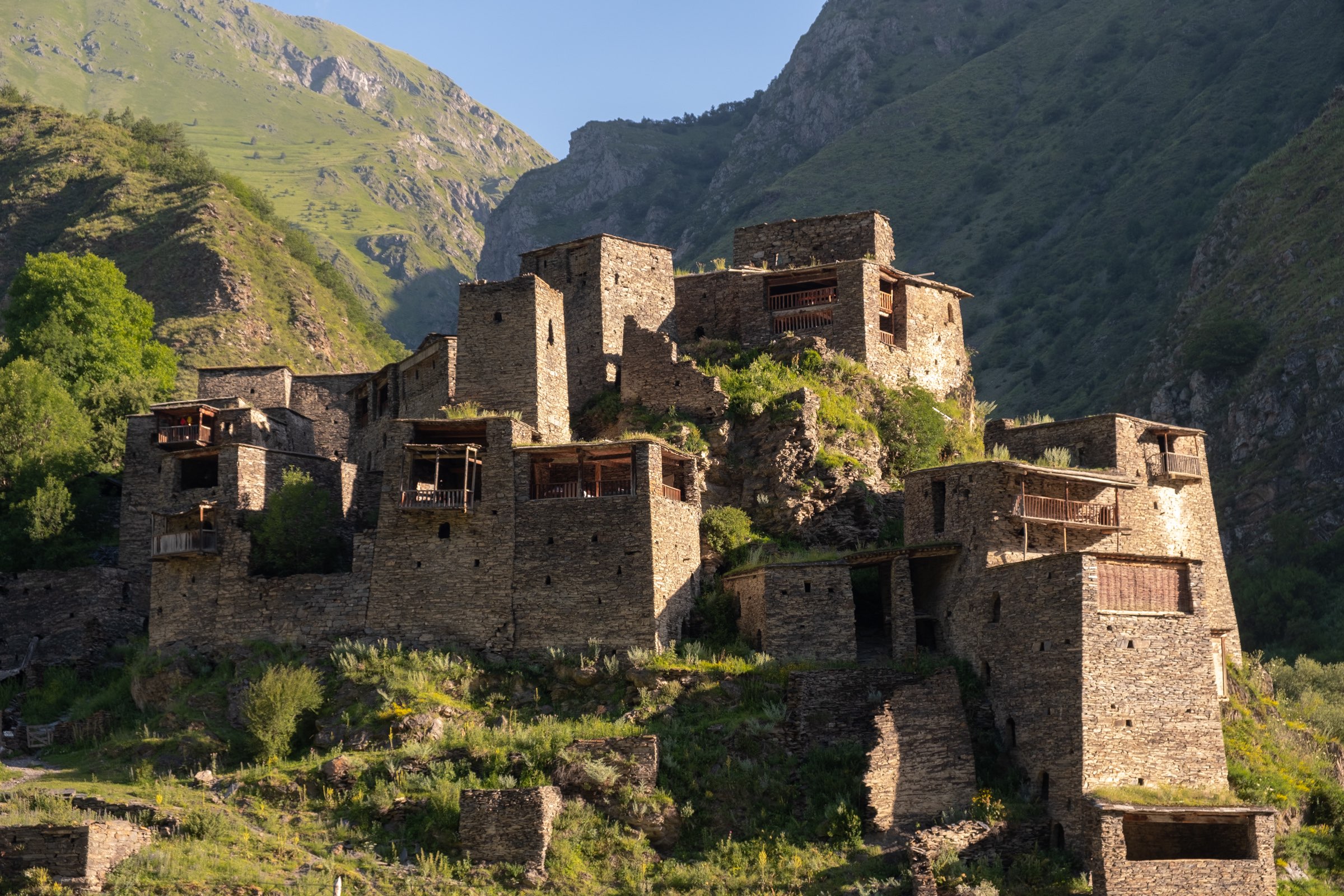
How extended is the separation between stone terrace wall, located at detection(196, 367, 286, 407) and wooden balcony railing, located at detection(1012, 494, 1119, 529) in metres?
30.6

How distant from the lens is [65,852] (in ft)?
108

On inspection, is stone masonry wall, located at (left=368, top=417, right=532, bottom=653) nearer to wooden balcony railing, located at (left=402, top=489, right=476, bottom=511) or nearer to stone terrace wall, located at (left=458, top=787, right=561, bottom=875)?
wooden balcony railing, located at (left=402, top=489, right=476, bottom=511)

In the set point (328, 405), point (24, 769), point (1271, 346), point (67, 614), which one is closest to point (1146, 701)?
point (24, 769)

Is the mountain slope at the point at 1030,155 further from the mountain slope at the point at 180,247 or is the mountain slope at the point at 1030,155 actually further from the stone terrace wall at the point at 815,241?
the stone terrace wall at the point at 815,241

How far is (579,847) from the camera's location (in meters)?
36.2

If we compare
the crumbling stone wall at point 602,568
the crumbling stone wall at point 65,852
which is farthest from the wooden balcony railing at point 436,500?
the crumbling stone wall at point 65,852

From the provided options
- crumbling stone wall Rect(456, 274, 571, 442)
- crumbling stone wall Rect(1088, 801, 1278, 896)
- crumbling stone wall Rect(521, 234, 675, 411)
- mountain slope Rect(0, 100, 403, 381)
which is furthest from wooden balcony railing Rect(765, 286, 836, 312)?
mountain slope Rect(0, 100, 403, 381)

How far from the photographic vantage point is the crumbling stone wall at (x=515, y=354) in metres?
49.0

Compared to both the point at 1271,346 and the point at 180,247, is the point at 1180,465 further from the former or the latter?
the point at 180,247

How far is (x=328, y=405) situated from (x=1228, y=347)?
48.0 metres

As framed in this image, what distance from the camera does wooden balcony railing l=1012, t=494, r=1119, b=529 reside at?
136ft

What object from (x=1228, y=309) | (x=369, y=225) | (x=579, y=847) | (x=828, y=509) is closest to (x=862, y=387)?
(x=828, y=509)

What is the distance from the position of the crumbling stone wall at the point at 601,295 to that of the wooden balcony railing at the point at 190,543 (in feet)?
41.8

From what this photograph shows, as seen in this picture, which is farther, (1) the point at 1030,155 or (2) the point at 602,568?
(1) the point at 1030,155
